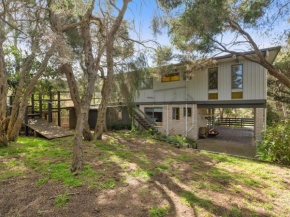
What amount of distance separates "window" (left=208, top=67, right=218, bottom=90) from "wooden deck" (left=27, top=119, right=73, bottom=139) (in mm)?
9436

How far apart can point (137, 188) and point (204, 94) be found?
984 cm

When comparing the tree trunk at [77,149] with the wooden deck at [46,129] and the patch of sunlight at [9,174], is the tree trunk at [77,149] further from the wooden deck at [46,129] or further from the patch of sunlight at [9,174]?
the wooden deck at [46,129]

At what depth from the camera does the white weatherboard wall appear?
1025 centimetres

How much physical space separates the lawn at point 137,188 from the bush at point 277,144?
87cm

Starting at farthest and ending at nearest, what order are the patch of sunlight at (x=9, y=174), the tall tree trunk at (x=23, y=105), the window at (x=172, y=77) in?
the window at (x=172, y=77), the tall tree trunk at (x=23, y=105), the patch of sunlight at (x=9, y=174)

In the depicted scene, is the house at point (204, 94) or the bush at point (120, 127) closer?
the house at point (204, 94)

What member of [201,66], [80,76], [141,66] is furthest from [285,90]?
[80,76]

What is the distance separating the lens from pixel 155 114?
1463cm

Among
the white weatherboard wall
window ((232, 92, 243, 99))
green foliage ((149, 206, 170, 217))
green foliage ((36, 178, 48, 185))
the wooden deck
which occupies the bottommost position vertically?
green foliage ((149, 206, 170, 217))

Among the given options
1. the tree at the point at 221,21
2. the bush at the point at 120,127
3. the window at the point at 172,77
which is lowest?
the bush at the point at 120,127

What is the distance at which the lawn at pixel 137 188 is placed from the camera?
9.62 ft

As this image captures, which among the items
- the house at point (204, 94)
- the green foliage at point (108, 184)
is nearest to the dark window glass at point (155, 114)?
the house at point (204, 94)

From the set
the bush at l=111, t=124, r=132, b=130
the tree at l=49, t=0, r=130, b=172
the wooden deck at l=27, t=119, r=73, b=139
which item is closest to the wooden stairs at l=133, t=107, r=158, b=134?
the bush at l=111, t=124, r=132, b=130

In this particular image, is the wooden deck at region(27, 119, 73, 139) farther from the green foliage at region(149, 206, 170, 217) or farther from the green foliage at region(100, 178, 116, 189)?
the green foliage at region(149, 206, 170, 217)
